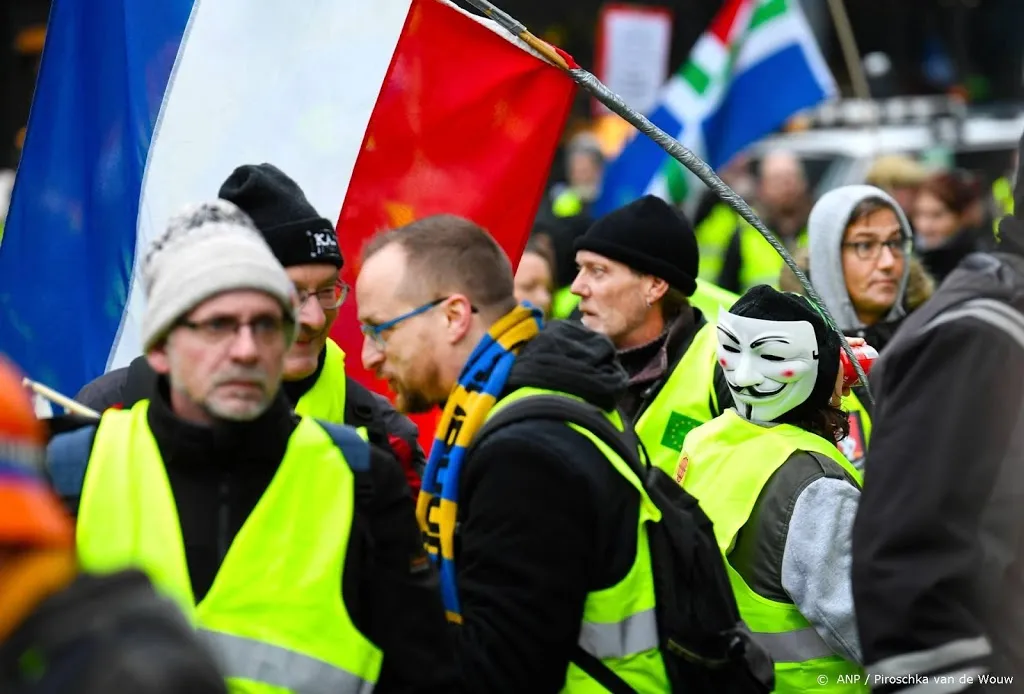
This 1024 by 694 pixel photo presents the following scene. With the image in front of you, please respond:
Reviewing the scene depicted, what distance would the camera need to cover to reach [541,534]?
3.59 meters

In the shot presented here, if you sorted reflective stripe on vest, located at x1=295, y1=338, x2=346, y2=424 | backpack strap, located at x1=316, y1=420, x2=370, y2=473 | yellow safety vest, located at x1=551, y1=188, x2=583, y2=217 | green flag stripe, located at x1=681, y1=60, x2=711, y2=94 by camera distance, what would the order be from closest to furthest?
backpack strap, located at x1=316, y1=420, x2=370, y2=473 → reflective stripe on vest, located at x1=295, y1=338, x2=346, y2=424 → green flag stripe, located at x1=681, y1=60, x2=711, y2=94 → yellow safety vest, located at x1=551, y1=188, x2=583, y2=217

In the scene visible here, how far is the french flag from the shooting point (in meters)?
5.15

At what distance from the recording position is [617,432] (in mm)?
3811

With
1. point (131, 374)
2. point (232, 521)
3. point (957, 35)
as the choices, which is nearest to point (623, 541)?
point (232, 521)

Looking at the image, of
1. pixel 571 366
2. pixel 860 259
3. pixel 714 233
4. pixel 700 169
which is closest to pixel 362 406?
pixel 571 366

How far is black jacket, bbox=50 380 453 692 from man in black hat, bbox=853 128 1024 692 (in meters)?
0.82

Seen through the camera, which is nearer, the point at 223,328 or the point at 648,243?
the point at 223,328

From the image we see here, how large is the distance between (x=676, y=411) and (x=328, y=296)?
1.55 m

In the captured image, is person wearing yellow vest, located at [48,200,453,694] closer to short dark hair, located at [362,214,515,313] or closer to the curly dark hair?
short dark hair, located at [362,214,515,313]

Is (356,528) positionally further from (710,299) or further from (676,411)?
(710,299)

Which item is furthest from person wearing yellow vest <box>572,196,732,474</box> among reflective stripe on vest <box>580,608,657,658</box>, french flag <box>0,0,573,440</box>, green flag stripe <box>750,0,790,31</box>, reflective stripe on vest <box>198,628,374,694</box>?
green flag stripe <box>750,0,790,31</box>

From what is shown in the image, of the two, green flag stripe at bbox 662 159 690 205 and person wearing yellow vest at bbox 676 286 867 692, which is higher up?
person wearing yellow vest at bbox 676 286 867 692

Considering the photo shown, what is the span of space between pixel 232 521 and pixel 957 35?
27.3 meters

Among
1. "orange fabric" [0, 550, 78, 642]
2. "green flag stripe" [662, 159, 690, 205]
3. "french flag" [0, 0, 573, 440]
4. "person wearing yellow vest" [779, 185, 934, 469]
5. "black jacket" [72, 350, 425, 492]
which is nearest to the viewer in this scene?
"orange fabric" [0, 550, 78, 642]
